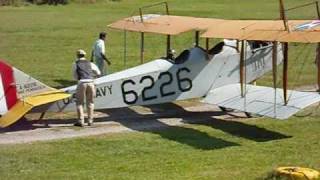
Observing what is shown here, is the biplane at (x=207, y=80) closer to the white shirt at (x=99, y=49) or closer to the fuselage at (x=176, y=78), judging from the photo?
the fuselage at (x=176, y=78)

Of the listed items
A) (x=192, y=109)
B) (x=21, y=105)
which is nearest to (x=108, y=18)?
(x=192, y=109)

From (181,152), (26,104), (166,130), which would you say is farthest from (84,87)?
(181,152)

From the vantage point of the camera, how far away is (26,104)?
14938 millimetres

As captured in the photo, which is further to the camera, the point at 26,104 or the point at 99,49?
the point at 99,49

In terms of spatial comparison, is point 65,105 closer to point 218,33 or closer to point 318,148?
point 218,33

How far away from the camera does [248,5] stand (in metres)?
64.5

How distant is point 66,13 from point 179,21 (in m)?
37.9

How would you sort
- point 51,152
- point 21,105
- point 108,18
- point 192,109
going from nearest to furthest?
point 51,152 → point 21,105 → point 192,109 → point 108,18

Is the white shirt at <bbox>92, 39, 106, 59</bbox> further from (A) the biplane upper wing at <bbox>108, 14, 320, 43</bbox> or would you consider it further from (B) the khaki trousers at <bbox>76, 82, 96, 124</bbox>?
(B) the khaki trousers at <bbox>76, 82, 96, 124</bbox>

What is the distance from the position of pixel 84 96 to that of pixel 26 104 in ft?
4.88

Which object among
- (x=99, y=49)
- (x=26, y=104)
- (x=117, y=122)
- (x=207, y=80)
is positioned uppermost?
(x=99, y=49)

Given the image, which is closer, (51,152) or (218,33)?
(51,152)

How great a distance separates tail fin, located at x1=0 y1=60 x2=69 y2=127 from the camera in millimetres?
14781

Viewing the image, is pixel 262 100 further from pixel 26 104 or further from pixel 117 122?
pixel 26 104
